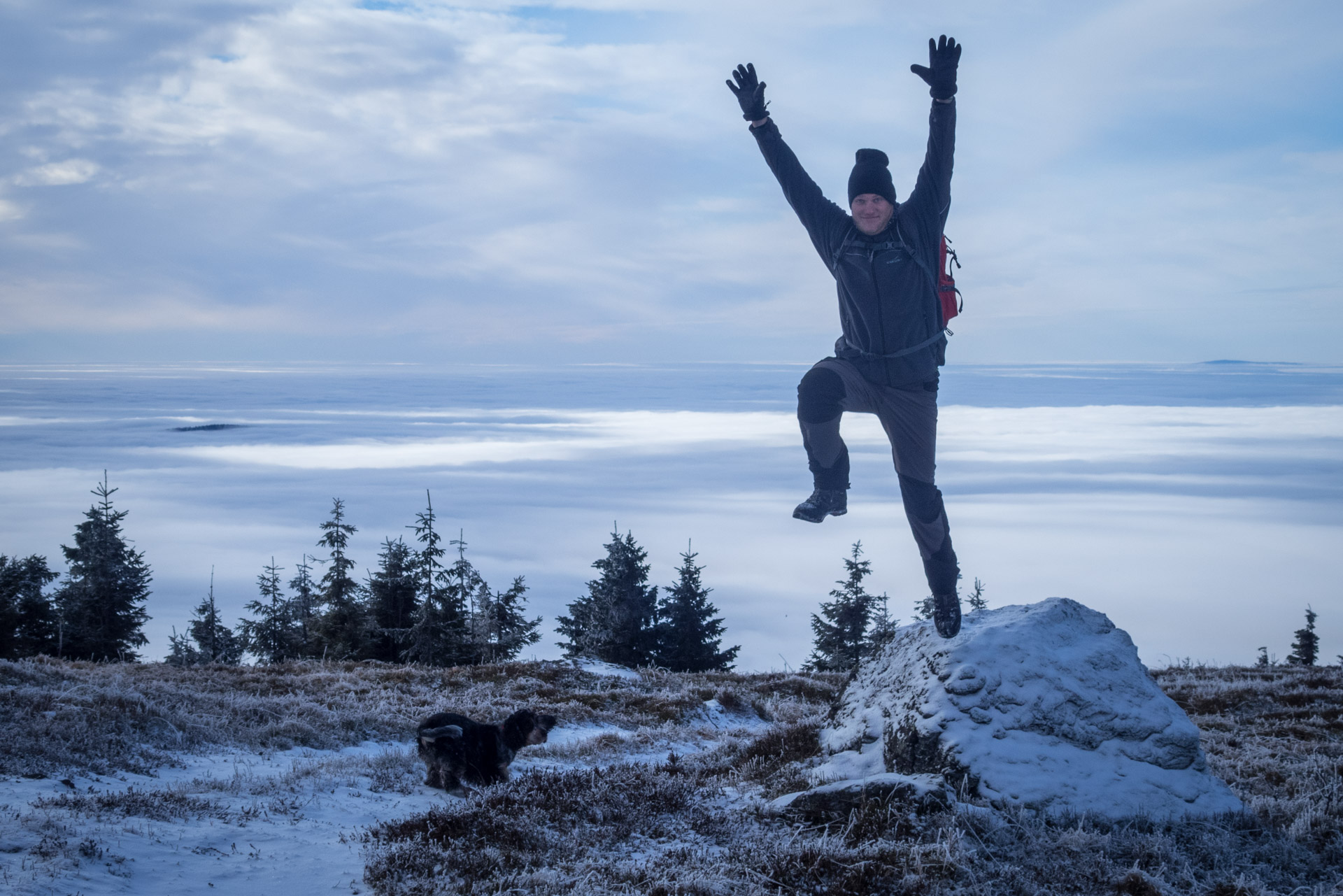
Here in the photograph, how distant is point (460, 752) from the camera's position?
991 cm

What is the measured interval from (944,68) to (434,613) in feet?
110

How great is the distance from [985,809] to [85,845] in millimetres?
7391

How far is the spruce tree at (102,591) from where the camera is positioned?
35.2 metres

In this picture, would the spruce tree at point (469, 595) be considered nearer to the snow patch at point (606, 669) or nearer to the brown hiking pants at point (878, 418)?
the snow patch at point (606, 669)

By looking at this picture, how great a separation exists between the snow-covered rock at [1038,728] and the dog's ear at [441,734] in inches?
178

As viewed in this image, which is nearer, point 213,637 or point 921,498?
point 921,498

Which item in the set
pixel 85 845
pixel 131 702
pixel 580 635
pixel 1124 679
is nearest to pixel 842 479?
pixel 1124 679

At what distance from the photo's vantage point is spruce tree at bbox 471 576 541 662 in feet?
121

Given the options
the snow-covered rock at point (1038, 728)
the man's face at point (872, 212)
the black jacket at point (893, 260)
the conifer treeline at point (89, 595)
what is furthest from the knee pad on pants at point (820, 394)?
the conifer treeline at point (89, 595)

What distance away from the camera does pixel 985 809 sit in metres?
6.95

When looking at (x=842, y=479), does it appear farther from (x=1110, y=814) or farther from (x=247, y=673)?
(x=247, y=673)

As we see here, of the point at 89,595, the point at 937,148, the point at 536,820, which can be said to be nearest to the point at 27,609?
the point at 89,595

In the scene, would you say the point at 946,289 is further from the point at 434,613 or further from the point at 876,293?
the point at 434,613

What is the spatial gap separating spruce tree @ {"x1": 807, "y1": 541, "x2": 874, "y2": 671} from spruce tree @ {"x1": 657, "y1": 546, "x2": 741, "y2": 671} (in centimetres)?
463
